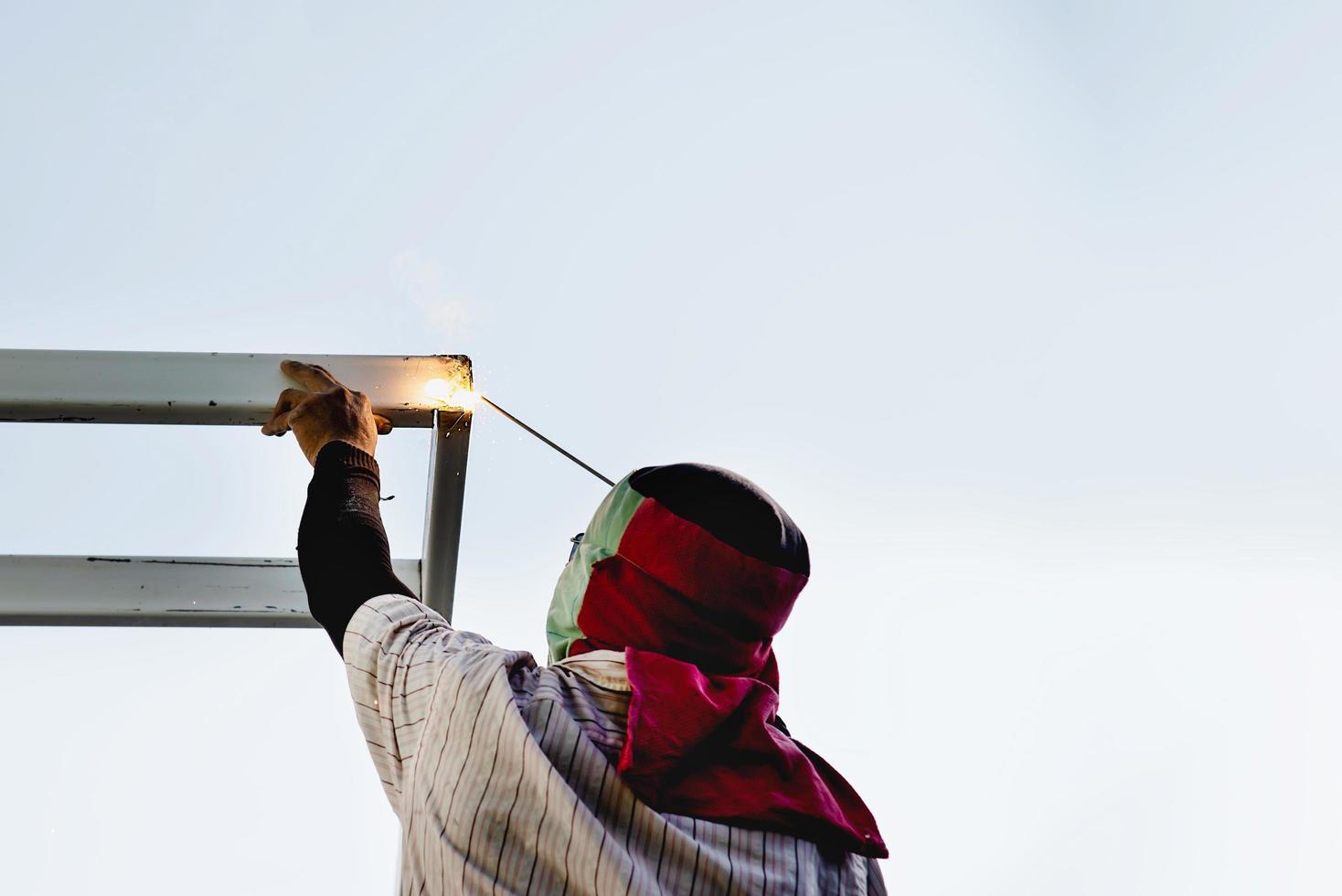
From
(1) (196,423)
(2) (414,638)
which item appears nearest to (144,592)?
(1) (196,423)

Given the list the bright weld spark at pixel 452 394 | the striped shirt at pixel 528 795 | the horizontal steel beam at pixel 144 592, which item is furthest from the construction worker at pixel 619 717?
the horizontal steel beam at pixel 144 592

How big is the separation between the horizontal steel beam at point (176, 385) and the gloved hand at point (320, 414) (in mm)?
28

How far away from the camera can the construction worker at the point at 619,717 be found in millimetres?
1266

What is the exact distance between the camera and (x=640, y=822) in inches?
51.2

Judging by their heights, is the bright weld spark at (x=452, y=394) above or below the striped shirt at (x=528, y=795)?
above

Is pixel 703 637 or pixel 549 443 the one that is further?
pixel 549 443

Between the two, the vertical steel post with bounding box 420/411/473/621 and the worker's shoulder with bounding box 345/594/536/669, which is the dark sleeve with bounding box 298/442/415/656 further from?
the vertical steel post with bounding box 420/411/473/621

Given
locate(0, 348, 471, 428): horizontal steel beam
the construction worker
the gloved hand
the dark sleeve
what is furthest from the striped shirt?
locate(0, 348, 471, 428): horizontal steel beam

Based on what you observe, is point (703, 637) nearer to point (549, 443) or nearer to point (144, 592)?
point (549, 443)

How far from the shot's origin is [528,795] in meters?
1.27

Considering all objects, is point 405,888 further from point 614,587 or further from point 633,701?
point 614,587

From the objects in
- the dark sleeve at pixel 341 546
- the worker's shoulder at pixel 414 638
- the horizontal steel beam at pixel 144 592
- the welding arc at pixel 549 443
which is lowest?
the horizontal steel beam at pixel 144 592

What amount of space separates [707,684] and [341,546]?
0.65 meters

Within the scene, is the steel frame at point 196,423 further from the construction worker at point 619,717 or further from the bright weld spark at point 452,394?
the construction worker at point 619,717
